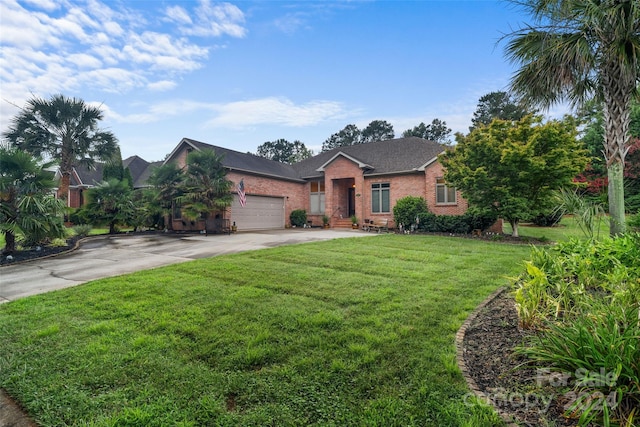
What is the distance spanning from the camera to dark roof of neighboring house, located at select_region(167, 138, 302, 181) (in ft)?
59.4

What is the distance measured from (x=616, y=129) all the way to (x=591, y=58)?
177 cm

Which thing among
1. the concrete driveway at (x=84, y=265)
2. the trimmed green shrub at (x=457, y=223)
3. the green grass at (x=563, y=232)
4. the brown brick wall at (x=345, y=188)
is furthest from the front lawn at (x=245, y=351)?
the brown brick wall at (x=345, y=188)

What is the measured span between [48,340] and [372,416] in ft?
12.1

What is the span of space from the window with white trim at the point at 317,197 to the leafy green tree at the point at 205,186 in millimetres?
7887

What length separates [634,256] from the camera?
4.12 m

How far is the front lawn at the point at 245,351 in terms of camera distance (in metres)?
2.21

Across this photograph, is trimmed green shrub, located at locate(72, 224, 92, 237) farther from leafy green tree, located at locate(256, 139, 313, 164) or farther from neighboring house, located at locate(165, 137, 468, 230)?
leafy green tree, located at locate(256, 139, 313, 164)

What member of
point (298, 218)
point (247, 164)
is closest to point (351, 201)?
point (298, 218)

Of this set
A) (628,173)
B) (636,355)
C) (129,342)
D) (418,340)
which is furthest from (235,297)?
(628,173)

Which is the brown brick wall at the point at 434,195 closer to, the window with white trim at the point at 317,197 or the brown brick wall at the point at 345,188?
the brown brick wall at the point at 345,188

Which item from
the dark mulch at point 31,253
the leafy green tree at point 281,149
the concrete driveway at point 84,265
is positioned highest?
the leafy green tree at point 281,149

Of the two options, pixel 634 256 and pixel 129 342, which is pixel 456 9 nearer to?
pixel 634 256

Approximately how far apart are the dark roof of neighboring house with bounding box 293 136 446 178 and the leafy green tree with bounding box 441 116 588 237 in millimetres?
5175

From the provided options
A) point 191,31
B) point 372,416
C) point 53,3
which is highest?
point 191,31
